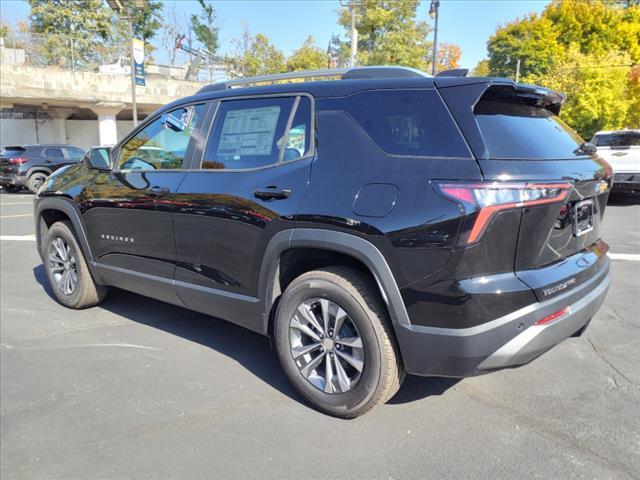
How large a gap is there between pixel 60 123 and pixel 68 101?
5799 millimetres

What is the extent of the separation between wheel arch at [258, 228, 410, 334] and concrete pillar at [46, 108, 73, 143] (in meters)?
31.4

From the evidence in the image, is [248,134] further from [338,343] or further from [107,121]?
[107,121]

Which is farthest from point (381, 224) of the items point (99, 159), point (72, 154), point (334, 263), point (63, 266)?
point (72, 154)

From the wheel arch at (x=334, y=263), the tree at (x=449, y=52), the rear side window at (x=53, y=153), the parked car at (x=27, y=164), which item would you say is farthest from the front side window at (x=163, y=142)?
the tree at (x=449, y=52)

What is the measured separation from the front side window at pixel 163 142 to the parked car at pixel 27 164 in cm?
1341

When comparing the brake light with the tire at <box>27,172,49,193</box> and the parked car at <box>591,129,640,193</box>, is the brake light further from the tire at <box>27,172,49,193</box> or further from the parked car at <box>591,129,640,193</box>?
the tire at <box>27,172,49,193</box>

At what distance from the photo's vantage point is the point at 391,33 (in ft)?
94.1

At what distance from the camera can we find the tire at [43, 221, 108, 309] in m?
4.52

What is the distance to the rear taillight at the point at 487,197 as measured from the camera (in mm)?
2215

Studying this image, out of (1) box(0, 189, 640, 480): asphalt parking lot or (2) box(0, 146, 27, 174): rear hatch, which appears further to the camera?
(2) box(0, 146, 27, 174): rear hatch

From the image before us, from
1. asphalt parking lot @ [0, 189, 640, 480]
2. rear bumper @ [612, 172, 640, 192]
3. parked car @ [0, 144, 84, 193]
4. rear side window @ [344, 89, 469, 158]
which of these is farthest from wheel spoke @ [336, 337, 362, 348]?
parked car @ [0, 144, 84, 193]

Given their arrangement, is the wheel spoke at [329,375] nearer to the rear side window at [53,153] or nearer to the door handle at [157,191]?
the door handle at [157,191]

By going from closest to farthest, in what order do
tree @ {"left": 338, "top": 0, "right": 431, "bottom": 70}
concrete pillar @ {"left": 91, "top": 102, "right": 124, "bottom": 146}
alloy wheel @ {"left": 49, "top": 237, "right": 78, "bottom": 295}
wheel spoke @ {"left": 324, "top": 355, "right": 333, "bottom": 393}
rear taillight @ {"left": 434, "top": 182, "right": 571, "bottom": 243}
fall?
rear taillight @ {"left": 434, "top": 182, "right": 571, "bottom": 243} → wheel spoke @ {"left": 324, "top": 355, "right": 333, "bottom": 393} → alloy wheel @ {"left": 49, "top": 237, "right": 78, "bottom": 295} → concrete pillar @ {"left": 91, "top": 102, "right": 124, "bottom": 146} → tree @ {"left": 338, "top": 0, "right": 431, "bottom": 70}

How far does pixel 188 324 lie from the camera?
14.3 feet
